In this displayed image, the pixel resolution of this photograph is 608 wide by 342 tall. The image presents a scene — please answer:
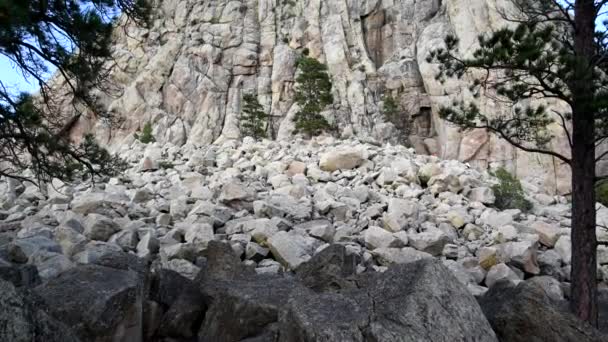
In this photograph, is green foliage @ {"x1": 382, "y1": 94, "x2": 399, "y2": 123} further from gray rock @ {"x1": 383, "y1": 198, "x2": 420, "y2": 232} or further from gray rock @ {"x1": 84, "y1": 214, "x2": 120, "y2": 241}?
gray rock @ {"x1": 84, "y1": 214, "x2": 120, "y2": 241}

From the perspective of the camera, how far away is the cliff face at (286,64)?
35.5 metres

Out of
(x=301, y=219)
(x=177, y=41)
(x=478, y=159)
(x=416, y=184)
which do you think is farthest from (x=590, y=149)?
(x=177, y=41)

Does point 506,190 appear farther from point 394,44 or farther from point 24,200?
point 394,44

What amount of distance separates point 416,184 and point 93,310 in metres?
14.8

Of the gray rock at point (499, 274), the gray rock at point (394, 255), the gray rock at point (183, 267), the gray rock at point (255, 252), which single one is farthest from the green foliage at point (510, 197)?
the gray rock at point (183, 267)

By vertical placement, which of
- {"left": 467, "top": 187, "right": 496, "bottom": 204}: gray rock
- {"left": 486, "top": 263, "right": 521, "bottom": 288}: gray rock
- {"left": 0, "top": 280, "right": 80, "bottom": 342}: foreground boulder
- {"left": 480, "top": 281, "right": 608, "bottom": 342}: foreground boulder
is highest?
{"left": 0, "top": 280, "right": 80, "bottom": 342}: foreground boulder

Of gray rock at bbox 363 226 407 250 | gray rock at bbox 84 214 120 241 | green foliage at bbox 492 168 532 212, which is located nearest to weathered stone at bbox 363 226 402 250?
gray rock at bbox 363 226 407 250

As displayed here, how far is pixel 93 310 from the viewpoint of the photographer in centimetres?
519

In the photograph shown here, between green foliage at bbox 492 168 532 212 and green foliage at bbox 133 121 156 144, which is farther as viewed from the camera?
green foliage at bbox 133 121 156 144

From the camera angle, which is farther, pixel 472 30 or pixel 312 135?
pixel 472 30

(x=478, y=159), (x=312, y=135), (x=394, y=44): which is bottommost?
(x=478, y=159)

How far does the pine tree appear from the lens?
3583 cm

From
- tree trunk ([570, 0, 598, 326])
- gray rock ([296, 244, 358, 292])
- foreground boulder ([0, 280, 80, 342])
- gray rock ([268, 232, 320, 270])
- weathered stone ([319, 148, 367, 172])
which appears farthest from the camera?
weathered stone ([319, 148, 367, 172])

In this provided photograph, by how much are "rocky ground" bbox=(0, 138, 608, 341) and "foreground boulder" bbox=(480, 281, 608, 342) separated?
15 mm
